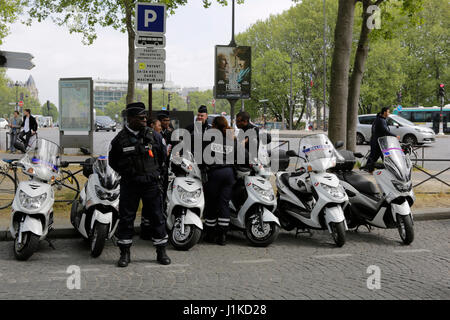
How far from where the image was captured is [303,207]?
7.14m

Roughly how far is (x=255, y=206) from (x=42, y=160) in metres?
2.63

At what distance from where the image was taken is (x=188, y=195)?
6.54 m

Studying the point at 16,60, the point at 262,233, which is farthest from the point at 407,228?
the point at 16,60

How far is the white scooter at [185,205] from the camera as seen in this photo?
6402 mm

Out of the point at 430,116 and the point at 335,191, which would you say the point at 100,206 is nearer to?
the point at 335,191

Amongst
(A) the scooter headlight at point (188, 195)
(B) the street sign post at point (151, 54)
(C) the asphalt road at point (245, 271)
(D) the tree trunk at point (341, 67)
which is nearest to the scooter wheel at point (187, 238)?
(C) the asphalt road at point (245, 271)

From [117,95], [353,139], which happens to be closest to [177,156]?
[353,139]

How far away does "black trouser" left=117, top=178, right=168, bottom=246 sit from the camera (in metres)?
5.80

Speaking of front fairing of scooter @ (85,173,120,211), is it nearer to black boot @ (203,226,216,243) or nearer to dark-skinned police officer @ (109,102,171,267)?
dark-skinned police officer @ (109,102,171,267)

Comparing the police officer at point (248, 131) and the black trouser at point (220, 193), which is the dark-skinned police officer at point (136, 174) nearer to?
the black trouser at point (220, 193)

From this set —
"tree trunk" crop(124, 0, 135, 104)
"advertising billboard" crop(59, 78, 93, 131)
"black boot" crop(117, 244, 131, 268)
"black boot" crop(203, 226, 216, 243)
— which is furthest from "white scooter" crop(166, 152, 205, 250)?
"advertising billboard" crop(59, 78, 93, 131)

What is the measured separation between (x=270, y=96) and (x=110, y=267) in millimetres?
50958

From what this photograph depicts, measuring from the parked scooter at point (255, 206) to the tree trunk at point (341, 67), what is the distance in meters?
5.10

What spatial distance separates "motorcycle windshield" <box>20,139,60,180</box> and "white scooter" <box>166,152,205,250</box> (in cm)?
148
